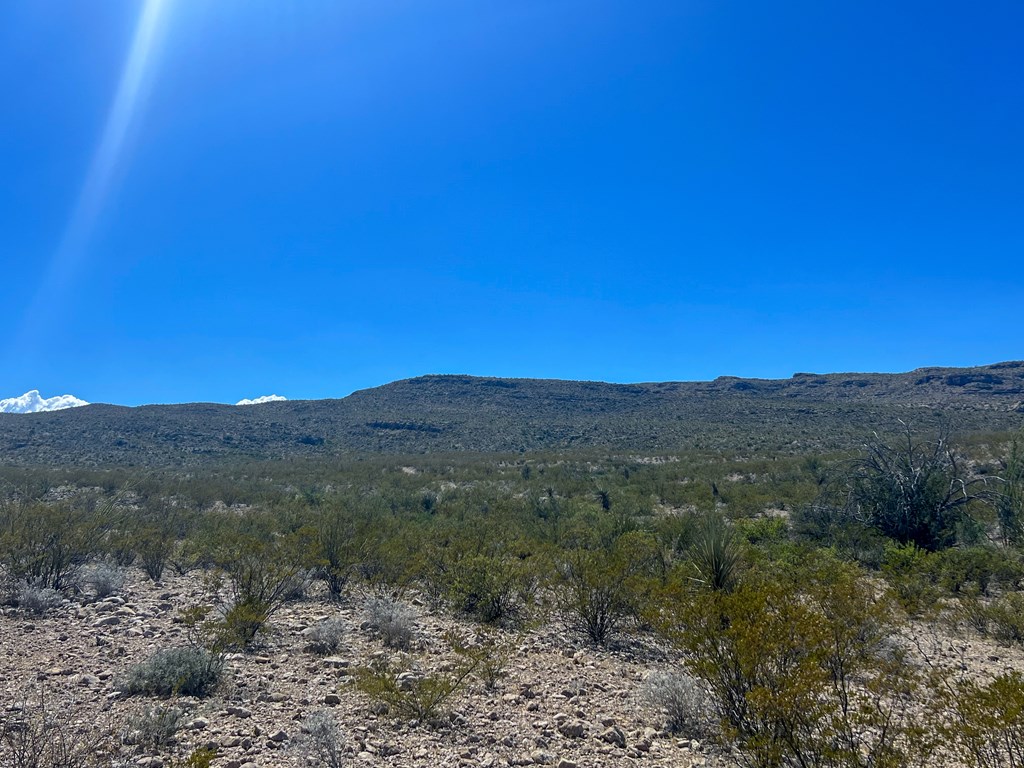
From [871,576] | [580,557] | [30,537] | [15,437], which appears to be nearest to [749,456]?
[871,576]

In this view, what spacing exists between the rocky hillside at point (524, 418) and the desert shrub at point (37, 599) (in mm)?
32323

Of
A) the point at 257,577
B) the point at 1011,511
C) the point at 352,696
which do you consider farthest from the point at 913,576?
the point at 257,577

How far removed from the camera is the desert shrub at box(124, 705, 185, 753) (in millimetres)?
4618

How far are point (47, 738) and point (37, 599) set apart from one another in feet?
16.5

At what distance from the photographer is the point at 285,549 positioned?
9.98 meters

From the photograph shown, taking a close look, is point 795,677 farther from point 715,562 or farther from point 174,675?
point 174,675

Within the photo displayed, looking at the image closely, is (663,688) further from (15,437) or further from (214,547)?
(15,437)

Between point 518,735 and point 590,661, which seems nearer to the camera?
point 518,735

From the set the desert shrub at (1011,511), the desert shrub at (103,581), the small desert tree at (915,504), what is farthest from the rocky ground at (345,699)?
Result: the desert shrub at (1011,511)

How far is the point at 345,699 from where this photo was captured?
577cm

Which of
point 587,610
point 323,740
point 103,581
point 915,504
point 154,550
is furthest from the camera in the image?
point 915,504

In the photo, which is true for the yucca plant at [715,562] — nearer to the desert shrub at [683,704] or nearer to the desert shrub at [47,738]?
the desert shrub at [683,704]

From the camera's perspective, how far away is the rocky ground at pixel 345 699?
476 cm

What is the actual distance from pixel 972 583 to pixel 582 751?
8975 mm
